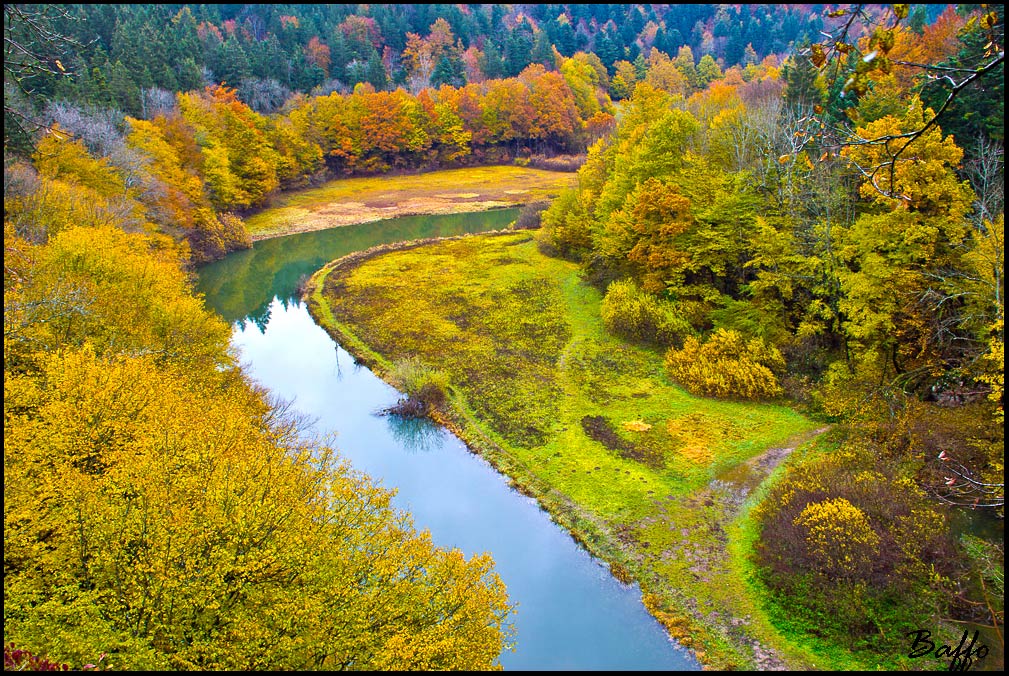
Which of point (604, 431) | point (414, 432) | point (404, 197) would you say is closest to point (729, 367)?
point (604, 431)

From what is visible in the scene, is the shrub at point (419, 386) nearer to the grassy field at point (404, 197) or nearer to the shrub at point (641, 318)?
the shrub at point (641, 318)

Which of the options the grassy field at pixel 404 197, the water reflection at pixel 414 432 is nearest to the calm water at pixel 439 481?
the water reflection at pixel 414 432

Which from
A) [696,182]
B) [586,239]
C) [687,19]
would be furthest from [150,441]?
[687,19]

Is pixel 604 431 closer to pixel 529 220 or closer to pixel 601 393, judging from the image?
pixel 601 393

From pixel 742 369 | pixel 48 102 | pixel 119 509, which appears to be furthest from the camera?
pixel 48 102

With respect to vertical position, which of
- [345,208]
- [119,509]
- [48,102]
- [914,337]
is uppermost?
[48,102]

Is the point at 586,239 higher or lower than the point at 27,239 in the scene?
lower

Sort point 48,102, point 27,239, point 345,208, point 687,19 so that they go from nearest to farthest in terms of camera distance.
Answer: point 27,239, point 48,102, point 345,208, point 687,19

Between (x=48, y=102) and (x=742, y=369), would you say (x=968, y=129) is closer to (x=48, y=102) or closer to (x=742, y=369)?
(x=742, y=369)
